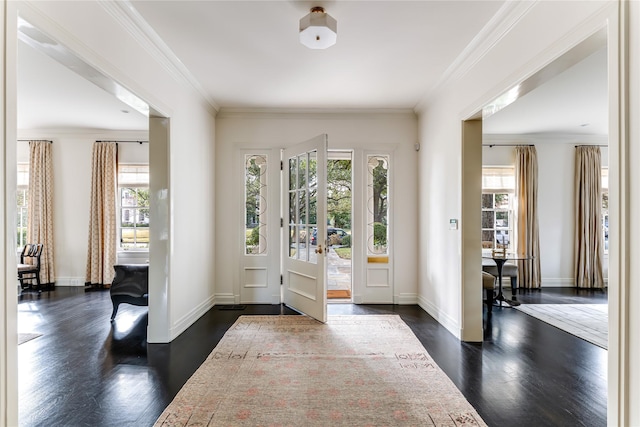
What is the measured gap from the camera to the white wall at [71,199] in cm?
613

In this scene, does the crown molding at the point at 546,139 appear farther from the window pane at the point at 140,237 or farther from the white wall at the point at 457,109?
the window pane at the point at 140,237

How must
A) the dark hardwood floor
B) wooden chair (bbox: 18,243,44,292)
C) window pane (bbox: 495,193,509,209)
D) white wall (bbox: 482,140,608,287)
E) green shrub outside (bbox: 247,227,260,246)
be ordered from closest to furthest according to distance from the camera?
the dark hardwood floor
green shrub outside (bbox: 247,227,260,246)
wooden chair (bbox: 18,243,44,292)
white wall (bbox: 482,140,608,287)
window pane (bbox: 495,193,509,209)

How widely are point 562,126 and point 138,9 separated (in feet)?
20.5

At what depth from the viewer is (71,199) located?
6.14 m

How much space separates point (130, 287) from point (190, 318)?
2.87 feet

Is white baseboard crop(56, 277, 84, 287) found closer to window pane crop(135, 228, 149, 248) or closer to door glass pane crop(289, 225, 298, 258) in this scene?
window pane crop(135, 228, 149, 248)

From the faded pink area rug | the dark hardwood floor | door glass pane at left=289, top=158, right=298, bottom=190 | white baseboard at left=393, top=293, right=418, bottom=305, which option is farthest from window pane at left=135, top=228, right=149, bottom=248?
white baseboard at left=393, top=293, right=418, bottom=305

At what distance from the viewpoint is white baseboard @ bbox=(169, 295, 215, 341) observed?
3.50 meters

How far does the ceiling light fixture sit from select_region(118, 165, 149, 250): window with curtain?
16.0 feet

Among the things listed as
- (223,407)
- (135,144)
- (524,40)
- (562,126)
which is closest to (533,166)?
(562,126)

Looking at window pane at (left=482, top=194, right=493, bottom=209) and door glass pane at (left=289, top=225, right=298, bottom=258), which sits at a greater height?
window pane at (left=482, top=194, right=493, bottom=209)

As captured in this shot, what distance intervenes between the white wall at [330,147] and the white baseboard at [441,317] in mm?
298

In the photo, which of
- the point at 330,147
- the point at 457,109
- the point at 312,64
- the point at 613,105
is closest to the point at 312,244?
the point at 330,147

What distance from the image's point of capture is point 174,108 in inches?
139
